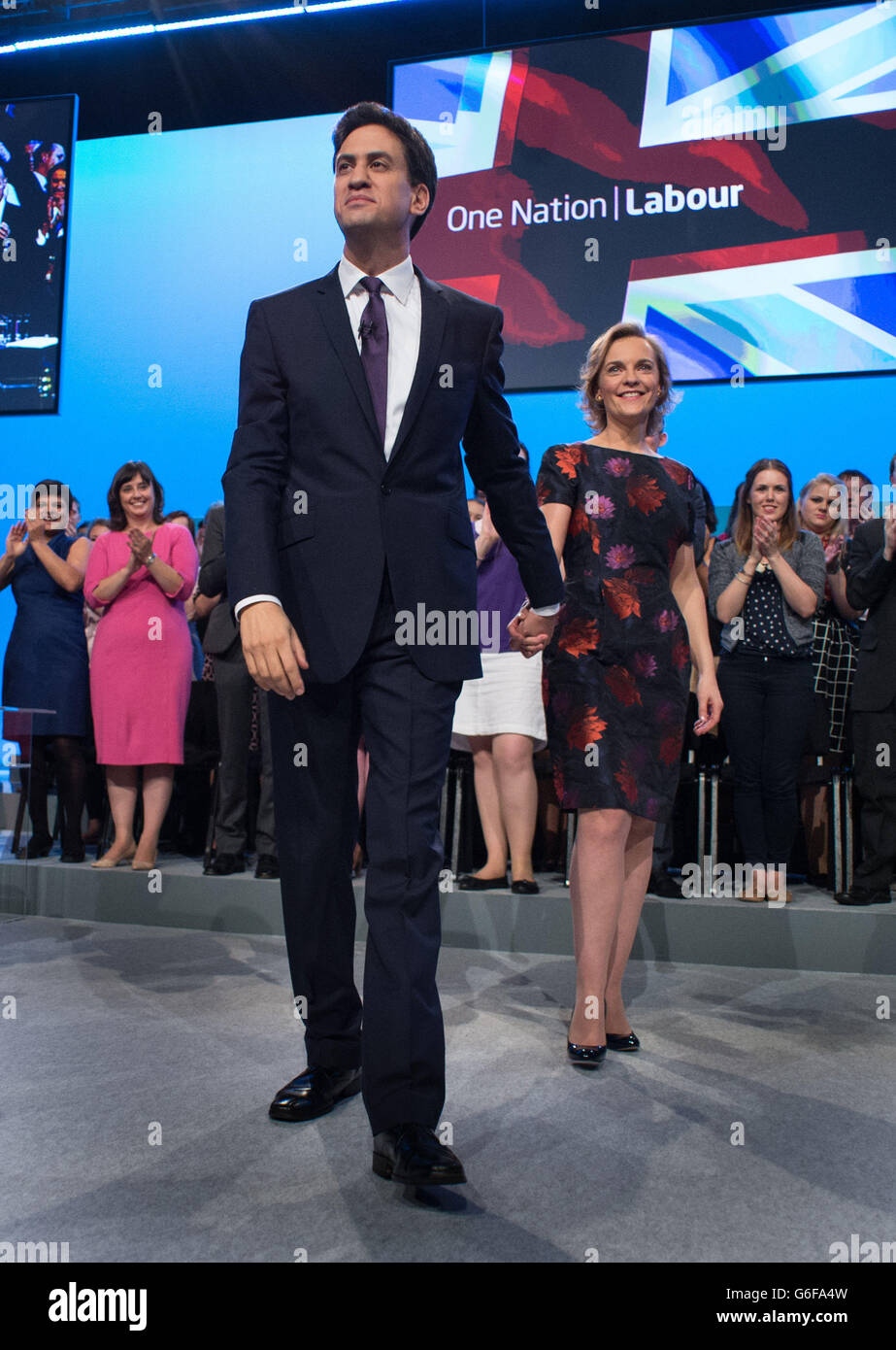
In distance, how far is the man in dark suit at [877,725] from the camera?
3656 millimetres

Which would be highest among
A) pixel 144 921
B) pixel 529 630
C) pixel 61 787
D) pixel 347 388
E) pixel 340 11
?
pixel 340 11

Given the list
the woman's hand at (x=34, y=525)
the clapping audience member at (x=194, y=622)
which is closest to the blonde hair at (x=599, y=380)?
the clapping audience member at (x=194, y=622)

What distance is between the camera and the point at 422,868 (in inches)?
69.0

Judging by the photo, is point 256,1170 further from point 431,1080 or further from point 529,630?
point 529,630

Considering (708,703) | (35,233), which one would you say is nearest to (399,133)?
(708,703)

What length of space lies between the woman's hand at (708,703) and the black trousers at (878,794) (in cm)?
128

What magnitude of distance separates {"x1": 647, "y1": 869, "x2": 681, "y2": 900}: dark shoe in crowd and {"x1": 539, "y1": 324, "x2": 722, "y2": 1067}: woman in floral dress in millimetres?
1288

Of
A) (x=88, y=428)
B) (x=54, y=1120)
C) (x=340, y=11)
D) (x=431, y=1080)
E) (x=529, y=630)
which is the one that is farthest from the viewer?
(x=88, y=428)

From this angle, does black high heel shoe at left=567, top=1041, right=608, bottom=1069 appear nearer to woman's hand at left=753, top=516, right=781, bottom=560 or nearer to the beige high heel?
woman's hand at left=753, top=516, right=781, bottom=560

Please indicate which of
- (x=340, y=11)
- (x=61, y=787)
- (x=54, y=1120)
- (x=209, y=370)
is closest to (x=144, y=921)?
(x=61, y=787)

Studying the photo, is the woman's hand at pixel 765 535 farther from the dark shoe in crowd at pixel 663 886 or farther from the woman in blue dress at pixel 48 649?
the woman in blue dress at pixel 48 649

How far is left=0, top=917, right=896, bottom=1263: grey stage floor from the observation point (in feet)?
5.05

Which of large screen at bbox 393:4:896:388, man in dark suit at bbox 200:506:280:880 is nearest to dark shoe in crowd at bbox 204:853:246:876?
man in dark suit at bbox 200:506:280:880
